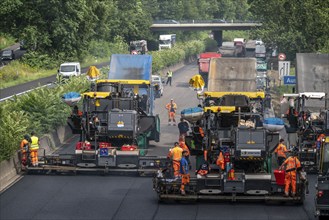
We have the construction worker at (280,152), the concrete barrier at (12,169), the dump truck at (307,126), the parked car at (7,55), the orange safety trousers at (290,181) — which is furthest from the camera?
the parked car at (7,55)

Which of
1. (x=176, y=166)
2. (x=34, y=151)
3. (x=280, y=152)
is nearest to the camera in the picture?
(x=176, y=166)

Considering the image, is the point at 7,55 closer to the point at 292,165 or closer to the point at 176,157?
the point at 176,157

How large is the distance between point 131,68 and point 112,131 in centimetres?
1236

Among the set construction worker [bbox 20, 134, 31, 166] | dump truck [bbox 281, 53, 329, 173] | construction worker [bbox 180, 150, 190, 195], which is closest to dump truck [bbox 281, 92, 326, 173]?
dump truck [bbox 281, 53, 329, 173]

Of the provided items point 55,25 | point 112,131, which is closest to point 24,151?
point 112,131

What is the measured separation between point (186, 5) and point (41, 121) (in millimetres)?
116067

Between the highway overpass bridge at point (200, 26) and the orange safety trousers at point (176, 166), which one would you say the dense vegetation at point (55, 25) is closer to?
the highway overpass bridge at point (200, 26)

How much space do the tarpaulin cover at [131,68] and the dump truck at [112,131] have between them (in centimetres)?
567

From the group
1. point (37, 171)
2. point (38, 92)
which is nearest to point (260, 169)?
point (37, 171)

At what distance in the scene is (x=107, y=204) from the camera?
27.8m

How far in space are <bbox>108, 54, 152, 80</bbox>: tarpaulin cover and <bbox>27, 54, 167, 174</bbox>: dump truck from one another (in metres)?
5.67

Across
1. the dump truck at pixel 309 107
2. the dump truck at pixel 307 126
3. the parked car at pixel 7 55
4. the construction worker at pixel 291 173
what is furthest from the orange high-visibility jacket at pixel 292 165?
the parked car at pixel 7 55

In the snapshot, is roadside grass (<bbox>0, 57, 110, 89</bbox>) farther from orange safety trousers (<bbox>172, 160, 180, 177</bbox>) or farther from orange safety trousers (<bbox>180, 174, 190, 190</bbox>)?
orange safety trousers (<bbox>180, 174, 190, 190</bbox>)

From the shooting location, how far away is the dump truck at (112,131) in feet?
107
